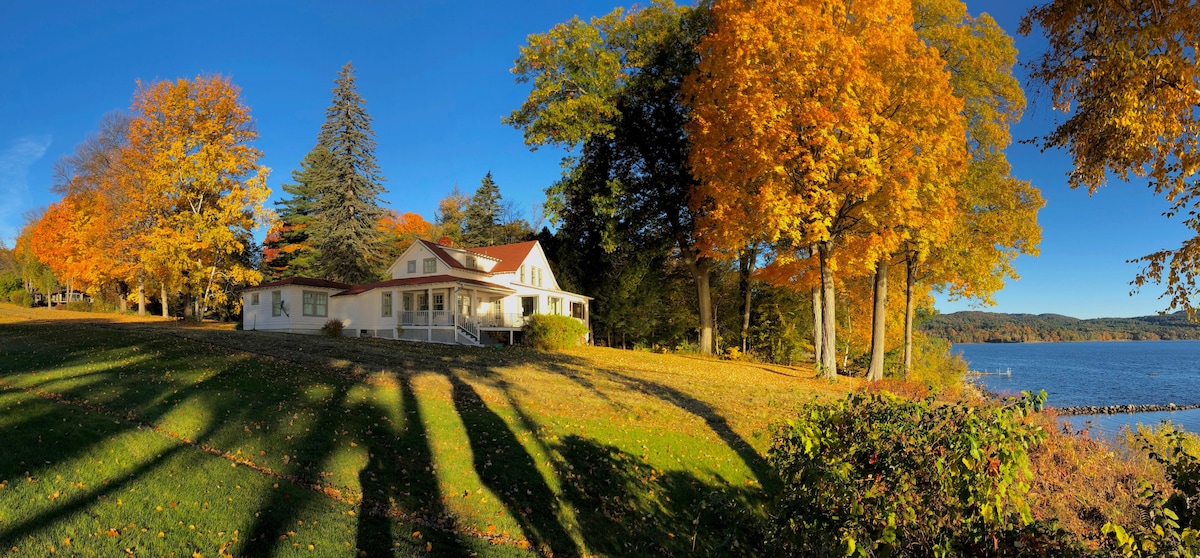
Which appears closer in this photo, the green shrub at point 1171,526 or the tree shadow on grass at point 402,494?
the green shrub at point 1171,526

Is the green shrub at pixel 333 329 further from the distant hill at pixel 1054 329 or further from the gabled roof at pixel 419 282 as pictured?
the distant hill at pixel 1054 329

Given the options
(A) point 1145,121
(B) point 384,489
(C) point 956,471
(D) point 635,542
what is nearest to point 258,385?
(B) point 384,489

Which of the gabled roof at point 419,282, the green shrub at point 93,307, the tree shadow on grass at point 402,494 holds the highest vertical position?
the gabled roof at point 419,282

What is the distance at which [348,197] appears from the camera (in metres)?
39.8

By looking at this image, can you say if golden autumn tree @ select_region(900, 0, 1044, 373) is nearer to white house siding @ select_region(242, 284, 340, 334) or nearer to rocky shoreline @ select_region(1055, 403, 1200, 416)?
rocky shoreline @ select_region(1055, 403, 1200, 416)

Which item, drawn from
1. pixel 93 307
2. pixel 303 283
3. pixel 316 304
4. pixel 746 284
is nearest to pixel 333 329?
pixel 316 304

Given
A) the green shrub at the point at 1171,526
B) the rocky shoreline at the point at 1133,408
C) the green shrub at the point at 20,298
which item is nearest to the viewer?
the green shrub at the point at 1171,526

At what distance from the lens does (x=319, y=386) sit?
11.6 meters

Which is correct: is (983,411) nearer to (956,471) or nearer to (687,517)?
(956,471)

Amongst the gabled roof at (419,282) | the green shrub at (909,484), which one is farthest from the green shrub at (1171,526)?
the gabled roof at (419,282)

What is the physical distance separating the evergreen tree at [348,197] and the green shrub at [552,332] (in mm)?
18306

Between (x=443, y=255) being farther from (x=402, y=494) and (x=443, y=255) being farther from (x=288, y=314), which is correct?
(x=402, y=494)

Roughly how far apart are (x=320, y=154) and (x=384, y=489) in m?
44.2

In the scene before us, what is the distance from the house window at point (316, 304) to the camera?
3170 cm
